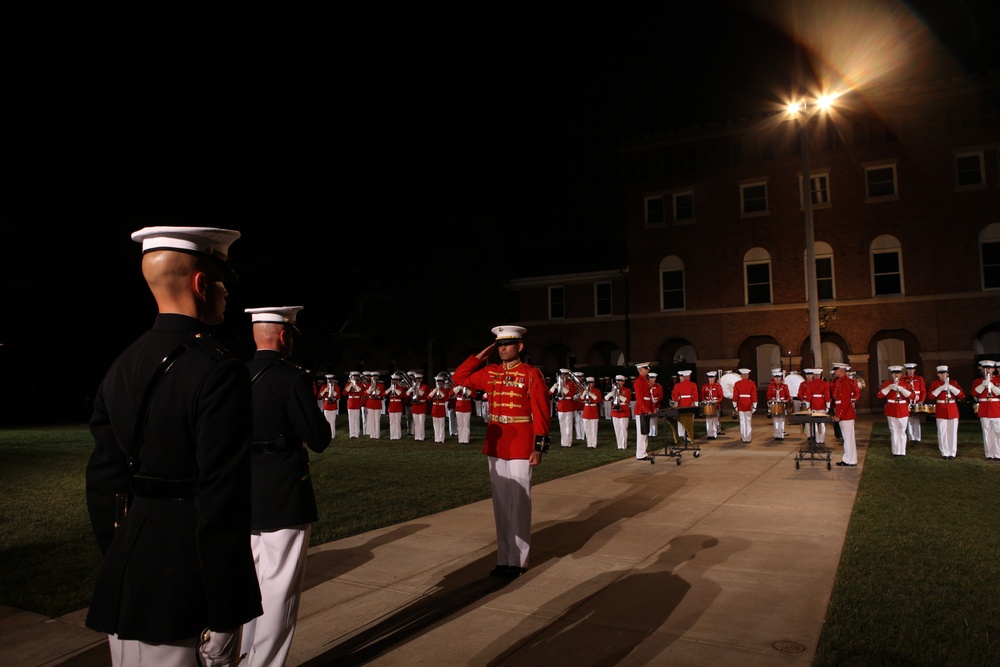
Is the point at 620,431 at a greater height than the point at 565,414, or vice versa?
the point at 565,414

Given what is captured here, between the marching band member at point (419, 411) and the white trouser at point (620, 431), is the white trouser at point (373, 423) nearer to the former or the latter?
the marching band member at point (419, 411)

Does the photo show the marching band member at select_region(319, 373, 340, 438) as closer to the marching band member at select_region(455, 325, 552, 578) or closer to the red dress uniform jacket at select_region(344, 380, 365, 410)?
the red dress uniform jacket at select_region(344, 380, 365, 410)

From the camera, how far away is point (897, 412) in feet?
48.7

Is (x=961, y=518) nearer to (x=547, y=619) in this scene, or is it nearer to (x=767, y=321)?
(x=547, y=619)

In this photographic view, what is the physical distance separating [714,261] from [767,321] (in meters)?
4.11

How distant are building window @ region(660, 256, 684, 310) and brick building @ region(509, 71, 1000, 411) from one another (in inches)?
3.0

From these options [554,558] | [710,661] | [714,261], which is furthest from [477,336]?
[710,661]

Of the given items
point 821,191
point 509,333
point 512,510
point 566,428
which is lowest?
point 566,428

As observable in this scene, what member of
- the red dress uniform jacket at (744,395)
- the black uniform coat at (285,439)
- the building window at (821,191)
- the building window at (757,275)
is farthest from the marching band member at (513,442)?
the building window at (821,191)

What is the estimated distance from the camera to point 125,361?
7.98ft

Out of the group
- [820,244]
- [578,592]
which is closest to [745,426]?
[578,592]

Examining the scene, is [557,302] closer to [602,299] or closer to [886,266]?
[602,299]

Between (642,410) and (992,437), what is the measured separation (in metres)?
7.36

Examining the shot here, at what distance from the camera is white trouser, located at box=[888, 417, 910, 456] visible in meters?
14.7
